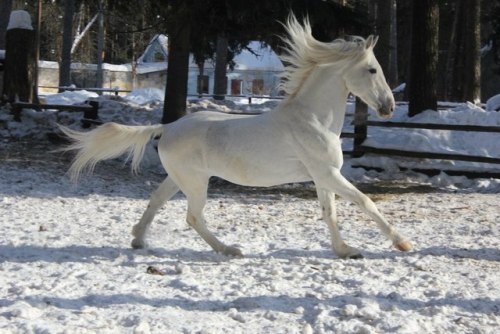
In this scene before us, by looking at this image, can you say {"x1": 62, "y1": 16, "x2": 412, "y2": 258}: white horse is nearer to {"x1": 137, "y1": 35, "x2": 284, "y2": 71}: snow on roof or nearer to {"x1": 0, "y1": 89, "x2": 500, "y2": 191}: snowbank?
{"x1": 0, "y1": 89, "x2": 500, "y2": 191}: snowbank

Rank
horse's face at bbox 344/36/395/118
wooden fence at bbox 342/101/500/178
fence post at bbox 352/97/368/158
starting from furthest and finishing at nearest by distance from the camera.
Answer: fence post at bbox 352/97/368/158
wooden fence at bbox 342/101/500/178
horse's face at bbox 344/36/395/118

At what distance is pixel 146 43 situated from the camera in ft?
176

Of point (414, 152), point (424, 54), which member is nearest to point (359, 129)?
point (414, 152)

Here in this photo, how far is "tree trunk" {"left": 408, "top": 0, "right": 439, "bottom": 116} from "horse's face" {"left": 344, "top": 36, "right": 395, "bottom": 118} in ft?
28.4

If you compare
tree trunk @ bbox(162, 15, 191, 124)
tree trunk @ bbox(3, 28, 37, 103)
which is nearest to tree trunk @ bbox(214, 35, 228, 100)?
tree trunk @ bbox(3, 28, 37, 103)

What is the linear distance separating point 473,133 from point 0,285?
38.0 feet

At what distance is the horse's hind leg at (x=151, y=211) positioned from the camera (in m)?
6.55

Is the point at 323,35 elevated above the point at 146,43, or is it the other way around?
the point at 146,43

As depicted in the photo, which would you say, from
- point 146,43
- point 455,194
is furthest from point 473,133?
point 146,43

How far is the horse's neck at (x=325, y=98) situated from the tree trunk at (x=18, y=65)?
37.5ft

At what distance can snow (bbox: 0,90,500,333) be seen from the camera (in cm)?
435

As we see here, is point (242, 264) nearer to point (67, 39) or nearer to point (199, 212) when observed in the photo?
point (199, 212)

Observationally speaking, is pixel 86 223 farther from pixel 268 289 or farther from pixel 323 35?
pixel 323 35

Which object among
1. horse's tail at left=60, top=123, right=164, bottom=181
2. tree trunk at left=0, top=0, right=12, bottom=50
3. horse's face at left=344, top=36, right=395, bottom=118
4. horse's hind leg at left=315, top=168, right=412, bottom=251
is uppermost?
tree trunk at left=0, top=0, right=12, bottom=50
